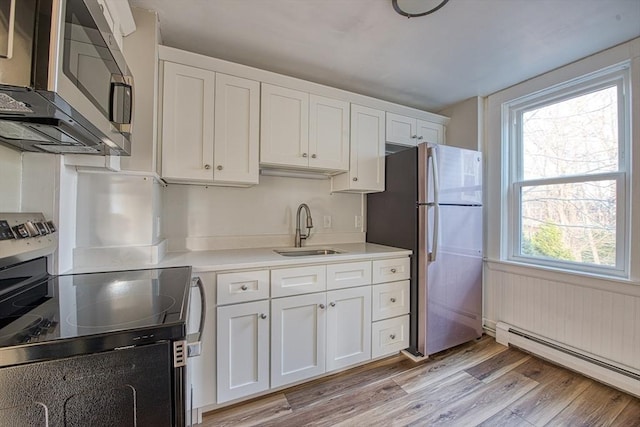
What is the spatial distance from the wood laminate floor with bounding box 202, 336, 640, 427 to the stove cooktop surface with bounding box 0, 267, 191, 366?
0.99 metres

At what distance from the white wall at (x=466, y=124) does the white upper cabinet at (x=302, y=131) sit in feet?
4.31

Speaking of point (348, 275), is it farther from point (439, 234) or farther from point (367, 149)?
point (367, 149)

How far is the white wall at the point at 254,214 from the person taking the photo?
2.02m

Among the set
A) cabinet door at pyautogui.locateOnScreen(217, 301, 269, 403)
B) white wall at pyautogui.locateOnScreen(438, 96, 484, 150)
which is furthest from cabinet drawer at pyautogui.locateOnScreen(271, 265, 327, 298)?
white wall at pyautogui.locateOnScreen(438, 96, 484, 150)

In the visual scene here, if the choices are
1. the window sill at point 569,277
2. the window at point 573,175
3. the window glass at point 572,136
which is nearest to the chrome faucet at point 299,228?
the window sill at point 569,277

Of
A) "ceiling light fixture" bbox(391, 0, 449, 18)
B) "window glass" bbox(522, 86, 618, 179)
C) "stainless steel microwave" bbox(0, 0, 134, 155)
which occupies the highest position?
"ceiling light fixture" bbox(391, 0, 449, 18)

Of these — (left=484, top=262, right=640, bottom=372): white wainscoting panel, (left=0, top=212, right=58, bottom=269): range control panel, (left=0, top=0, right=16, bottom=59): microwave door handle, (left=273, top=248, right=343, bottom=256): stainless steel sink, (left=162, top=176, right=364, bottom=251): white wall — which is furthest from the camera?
(left=273, top=248, right=343, bottom=256): stainless steel sink

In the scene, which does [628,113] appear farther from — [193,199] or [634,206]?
[193,199]

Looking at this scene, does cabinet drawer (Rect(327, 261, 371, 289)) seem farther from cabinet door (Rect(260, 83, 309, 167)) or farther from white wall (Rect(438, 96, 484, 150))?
white wall (Rect(438, 96, 484, 150))

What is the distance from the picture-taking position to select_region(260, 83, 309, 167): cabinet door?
1.94 m

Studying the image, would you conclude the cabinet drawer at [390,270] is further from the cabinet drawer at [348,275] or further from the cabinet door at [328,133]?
the cabinet door at [328,133]

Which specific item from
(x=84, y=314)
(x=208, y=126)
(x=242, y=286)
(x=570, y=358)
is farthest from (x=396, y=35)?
(x=570, y=358)

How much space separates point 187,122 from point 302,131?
2.61 feet

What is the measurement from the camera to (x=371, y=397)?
1.72 metres
